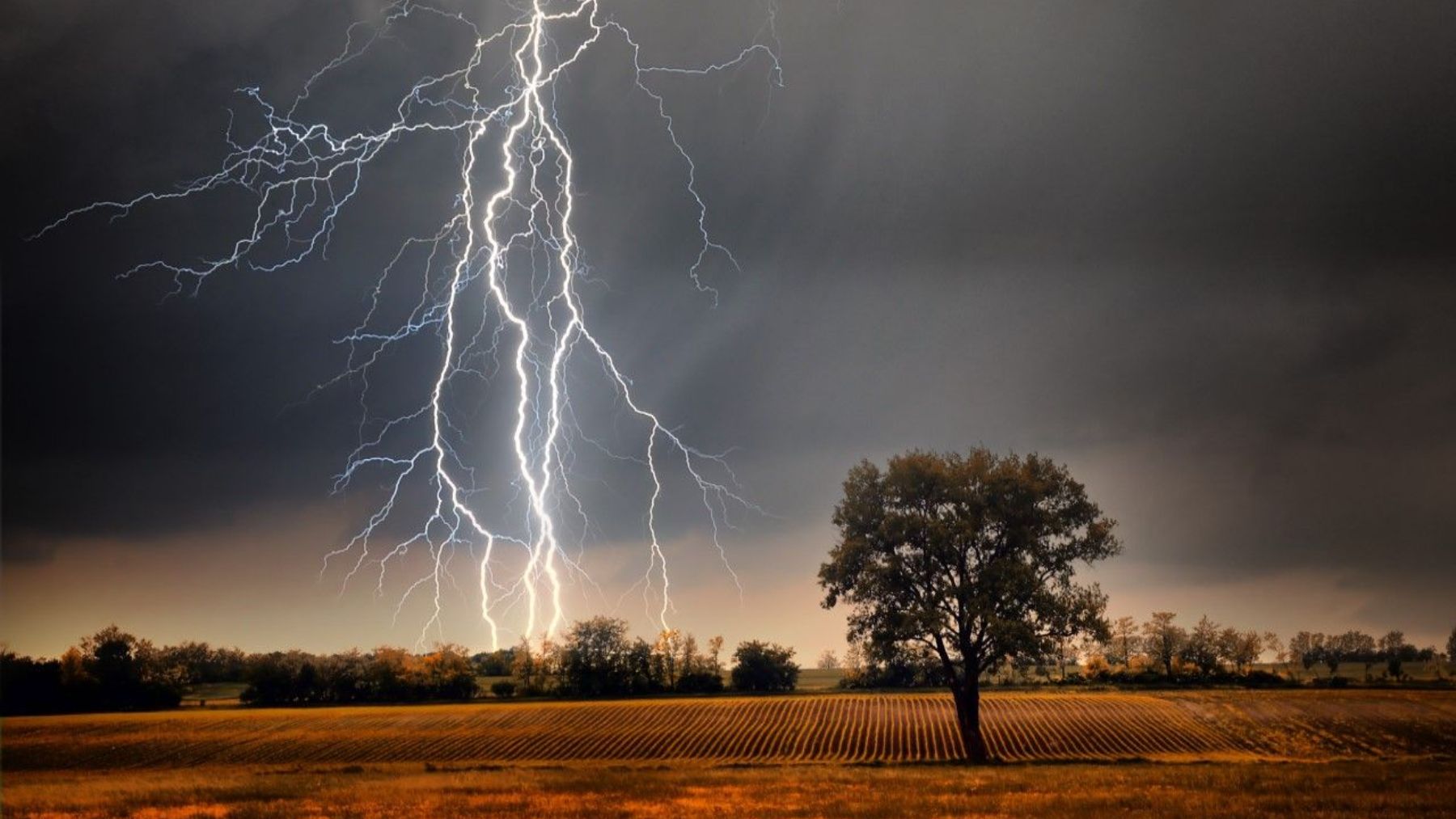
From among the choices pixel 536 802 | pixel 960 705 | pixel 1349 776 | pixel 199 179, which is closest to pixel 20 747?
pixel 199 179

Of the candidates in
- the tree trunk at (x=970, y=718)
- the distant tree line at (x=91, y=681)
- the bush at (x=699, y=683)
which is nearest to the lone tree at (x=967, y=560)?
the tree trunk at (x=970, y=718)

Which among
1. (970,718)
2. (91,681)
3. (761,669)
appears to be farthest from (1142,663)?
(91,681)

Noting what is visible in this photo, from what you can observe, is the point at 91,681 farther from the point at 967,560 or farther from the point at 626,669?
the point at 967,560

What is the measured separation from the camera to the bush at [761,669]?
70.6m

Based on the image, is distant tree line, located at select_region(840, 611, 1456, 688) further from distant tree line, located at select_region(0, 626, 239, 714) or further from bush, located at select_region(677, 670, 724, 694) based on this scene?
distant tree line, located at select_region(0, 626, 239, 714)

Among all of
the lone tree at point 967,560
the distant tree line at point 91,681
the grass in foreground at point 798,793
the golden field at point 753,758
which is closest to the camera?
the grass in foreground at point 798,793

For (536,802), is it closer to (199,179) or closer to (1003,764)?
(1003,764)

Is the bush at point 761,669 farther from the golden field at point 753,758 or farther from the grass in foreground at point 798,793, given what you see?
the grass in foreground at point 798,793

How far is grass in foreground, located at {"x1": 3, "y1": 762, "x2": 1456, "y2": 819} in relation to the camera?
55.7 ft

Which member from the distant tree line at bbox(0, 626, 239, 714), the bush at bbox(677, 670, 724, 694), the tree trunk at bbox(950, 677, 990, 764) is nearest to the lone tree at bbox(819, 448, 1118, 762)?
the tree trunk at bbox(950, 677, 990, 764)

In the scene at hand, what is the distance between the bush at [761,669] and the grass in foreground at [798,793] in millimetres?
44171

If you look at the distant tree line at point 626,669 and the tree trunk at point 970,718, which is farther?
the distant tree line at point 626,669

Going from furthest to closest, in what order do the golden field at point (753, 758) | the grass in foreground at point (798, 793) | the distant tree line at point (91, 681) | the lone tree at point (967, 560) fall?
1. the distant tree line at point (91, 681)
2. the lone tree at point (967, 560)
3. the golden field at point (753, 758)
4. the grass in foreground at point (798, 793)

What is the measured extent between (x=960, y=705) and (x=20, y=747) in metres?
42.7
